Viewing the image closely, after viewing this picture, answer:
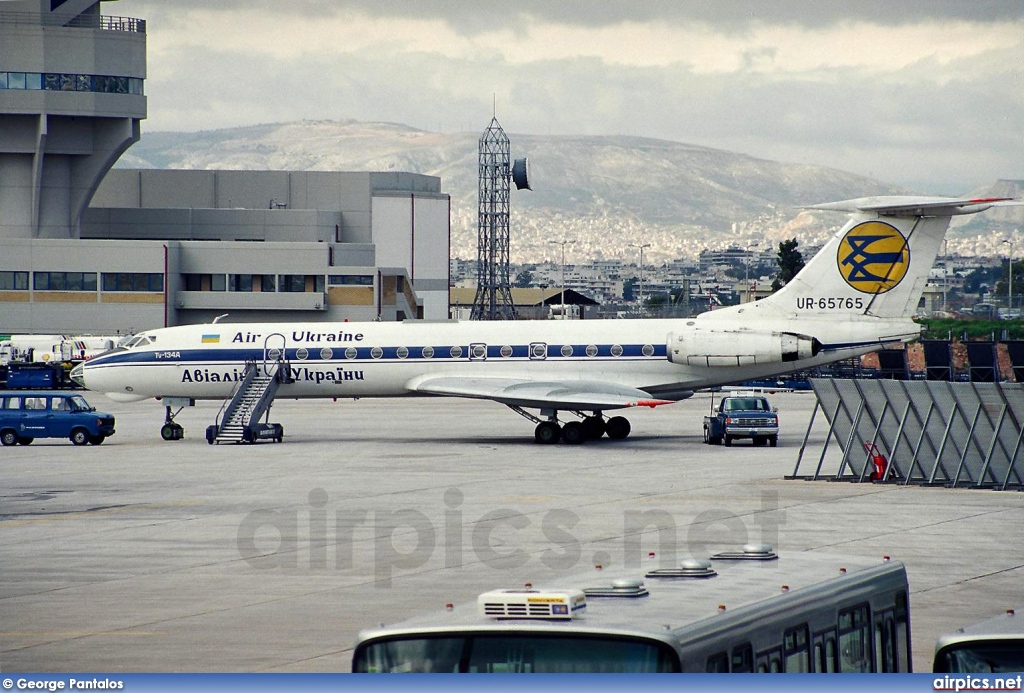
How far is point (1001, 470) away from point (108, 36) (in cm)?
6873

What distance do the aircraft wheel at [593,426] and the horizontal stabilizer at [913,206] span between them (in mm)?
9356

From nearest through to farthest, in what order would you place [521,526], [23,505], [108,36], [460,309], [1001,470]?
1. [521,526]
2. [23,505]
3. [1001,470]
4. [108,36]
5. [460,309]

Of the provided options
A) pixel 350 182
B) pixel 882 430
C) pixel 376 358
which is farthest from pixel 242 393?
pixel 350 182

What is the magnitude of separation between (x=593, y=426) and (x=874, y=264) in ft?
32.5

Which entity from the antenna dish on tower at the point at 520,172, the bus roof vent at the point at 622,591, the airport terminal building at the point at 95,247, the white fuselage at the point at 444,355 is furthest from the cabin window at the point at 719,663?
the antenna dish on tower at the point at 520,172

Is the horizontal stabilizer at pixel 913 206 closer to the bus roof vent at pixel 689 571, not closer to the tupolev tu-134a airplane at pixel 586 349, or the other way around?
the tupolev tu-134a airplane at pixel 586 349

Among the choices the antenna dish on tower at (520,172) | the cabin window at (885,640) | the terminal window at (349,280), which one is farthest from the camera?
the antenna dish on tower at (520,172)

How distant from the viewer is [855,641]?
10.5 meters

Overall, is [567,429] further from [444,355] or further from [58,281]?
[58,281]

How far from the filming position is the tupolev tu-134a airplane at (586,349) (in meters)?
40.8

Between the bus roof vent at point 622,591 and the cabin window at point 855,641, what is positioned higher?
the bus roof vent at point 622,591

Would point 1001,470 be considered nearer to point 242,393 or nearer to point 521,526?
point 521,526

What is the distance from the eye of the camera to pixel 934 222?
40.6 meters

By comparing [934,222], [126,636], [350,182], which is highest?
[350,182]
